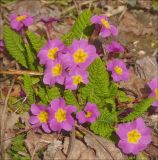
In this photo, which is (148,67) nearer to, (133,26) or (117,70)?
(117,70)

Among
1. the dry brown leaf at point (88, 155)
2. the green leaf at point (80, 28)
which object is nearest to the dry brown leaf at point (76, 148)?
the dry brown leaf at point (88, 155)

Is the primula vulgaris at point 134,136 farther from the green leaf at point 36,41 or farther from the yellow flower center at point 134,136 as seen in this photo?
the green leaf at point 36,41

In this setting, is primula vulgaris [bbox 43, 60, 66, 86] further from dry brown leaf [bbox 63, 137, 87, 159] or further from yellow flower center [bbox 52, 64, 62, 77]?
dry brown leaf [bbox 63, 137, 87, 159]

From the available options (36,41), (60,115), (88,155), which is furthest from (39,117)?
(36,41)

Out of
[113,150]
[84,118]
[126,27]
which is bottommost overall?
[113,150]

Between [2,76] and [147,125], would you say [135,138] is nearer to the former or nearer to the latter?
[147,125]

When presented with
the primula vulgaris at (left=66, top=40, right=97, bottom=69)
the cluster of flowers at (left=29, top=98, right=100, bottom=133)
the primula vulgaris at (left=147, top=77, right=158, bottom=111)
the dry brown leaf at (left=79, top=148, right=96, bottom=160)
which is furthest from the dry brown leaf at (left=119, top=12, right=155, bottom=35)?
the dry brown leaf at (left=79, top=148, right=96, bottom=160)

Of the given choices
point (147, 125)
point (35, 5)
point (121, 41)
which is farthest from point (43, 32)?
point (147, 125)

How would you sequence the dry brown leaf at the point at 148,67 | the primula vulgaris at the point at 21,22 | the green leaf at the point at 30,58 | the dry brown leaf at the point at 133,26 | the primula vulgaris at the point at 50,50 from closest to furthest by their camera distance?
the primula vulgaris at the point at 50,50
the green leaf at the point at 30,58
the primula vulgaris at the point at 21,22
the dry brown leaf at the point at 148,67
the dry brown leaf at the point at 133,26
